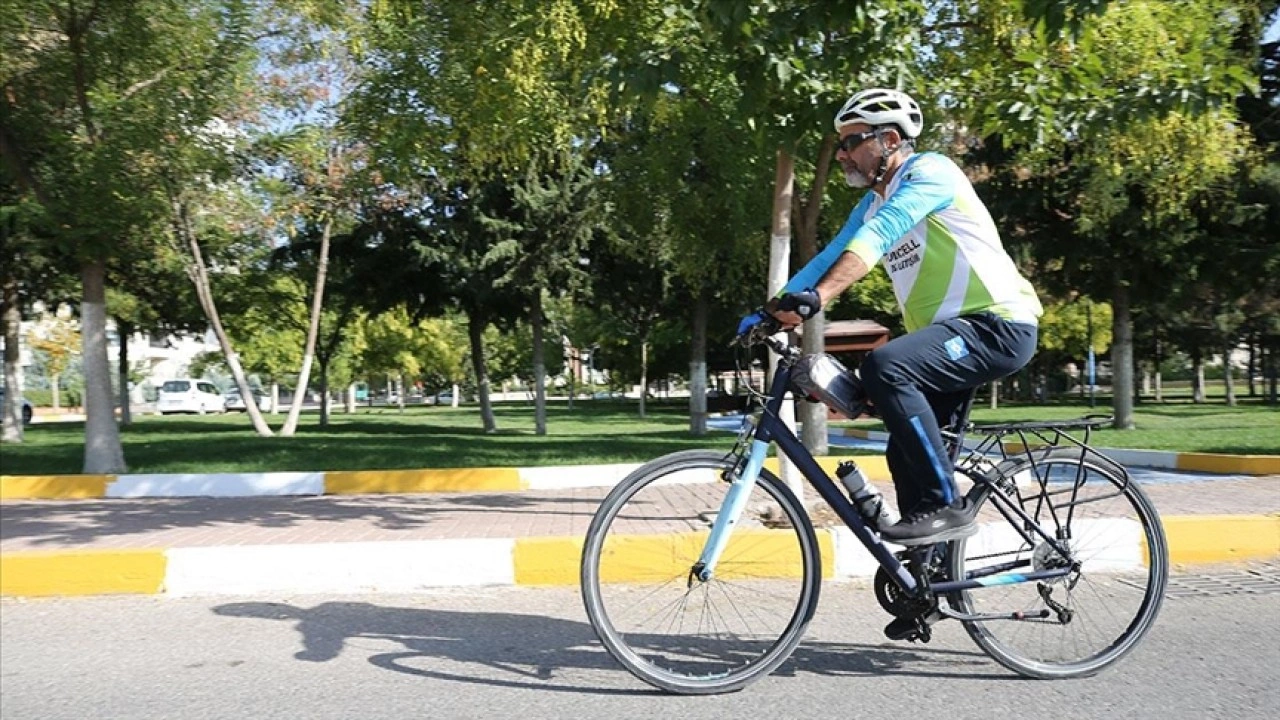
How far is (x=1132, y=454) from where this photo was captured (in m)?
12.1

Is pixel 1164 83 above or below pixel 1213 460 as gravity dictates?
above

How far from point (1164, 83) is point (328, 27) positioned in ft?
29.0

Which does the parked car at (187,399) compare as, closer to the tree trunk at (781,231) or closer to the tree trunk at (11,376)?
the tree trunk at (11,376)

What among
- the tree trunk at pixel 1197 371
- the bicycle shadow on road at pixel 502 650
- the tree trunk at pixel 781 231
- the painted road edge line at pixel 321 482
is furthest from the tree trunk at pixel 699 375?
the tree trunk at pixel 1197 371

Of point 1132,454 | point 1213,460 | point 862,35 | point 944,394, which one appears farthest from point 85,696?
point 1132,454

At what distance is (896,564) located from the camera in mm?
3578

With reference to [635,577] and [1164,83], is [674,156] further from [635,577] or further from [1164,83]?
[635,577]

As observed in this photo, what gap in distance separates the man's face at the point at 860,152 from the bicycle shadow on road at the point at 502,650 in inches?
78.0

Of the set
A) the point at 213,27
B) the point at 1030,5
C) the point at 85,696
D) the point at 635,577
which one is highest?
the point at 213,27

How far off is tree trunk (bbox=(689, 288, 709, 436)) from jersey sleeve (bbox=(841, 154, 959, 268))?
16534mm

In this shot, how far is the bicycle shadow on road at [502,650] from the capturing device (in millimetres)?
3832

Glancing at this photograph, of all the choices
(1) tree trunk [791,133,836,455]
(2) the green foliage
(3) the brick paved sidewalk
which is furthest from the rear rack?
(2) the green foliage

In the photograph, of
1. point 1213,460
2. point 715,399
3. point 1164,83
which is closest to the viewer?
point 1164,83

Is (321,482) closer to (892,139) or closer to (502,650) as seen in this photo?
(502,650)
